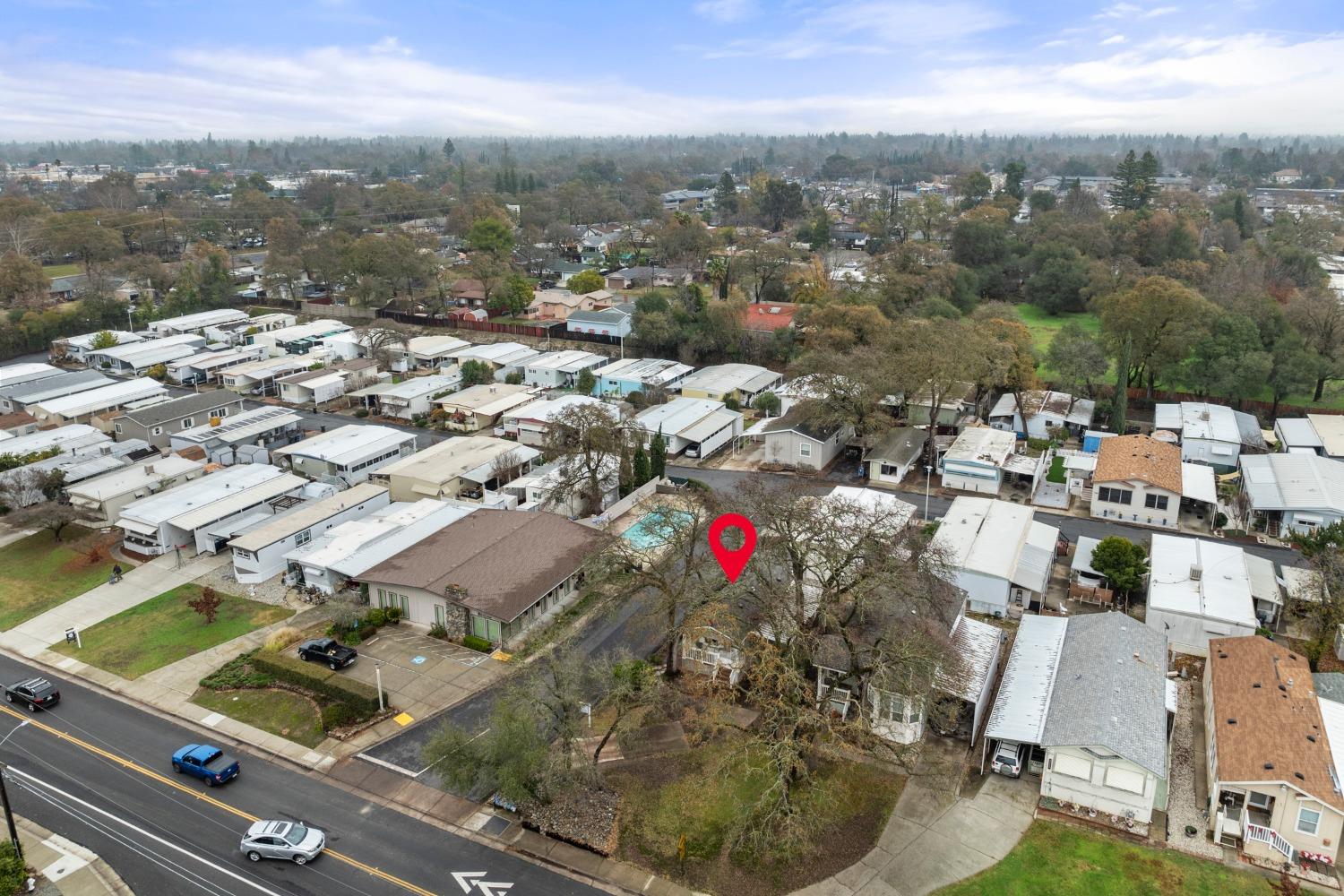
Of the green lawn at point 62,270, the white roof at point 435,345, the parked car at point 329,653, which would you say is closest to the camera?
the parked car at point 329,653

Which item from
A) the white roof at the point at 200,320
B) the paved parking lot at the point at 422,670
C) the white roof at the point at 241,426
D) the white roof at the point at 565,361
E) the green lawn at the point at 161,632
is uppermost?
the white roof at the point at 200,320

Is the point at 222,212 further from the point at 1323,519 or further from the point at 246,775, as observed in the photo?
the point at 1323,519

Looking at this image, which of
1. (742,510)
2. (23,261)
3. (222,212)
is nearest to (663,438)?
(742,510)

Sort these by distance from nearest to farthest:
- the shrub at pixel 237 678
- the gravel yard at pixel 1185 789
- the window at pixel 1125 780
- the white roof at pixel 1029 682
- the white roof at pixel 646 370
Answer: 1. the gravel yard at pixel 1185 789
2. the window at pixel 1125 780
3. the white roof at pixel 1029 682
4. the shrub at pixel 237 678
5. the white roof at pixel 646 370

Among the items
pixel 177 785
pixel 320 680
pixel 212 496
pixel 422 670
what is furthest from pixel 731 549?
pixel 212 496

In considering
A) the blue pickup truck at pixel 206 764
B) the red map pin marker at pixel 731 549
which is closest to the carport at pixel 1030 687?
the red map pin marker at pixel 731 549

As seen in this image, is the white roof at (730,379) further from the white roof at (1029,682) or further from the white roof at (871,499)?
the white roof at (1029,682)
